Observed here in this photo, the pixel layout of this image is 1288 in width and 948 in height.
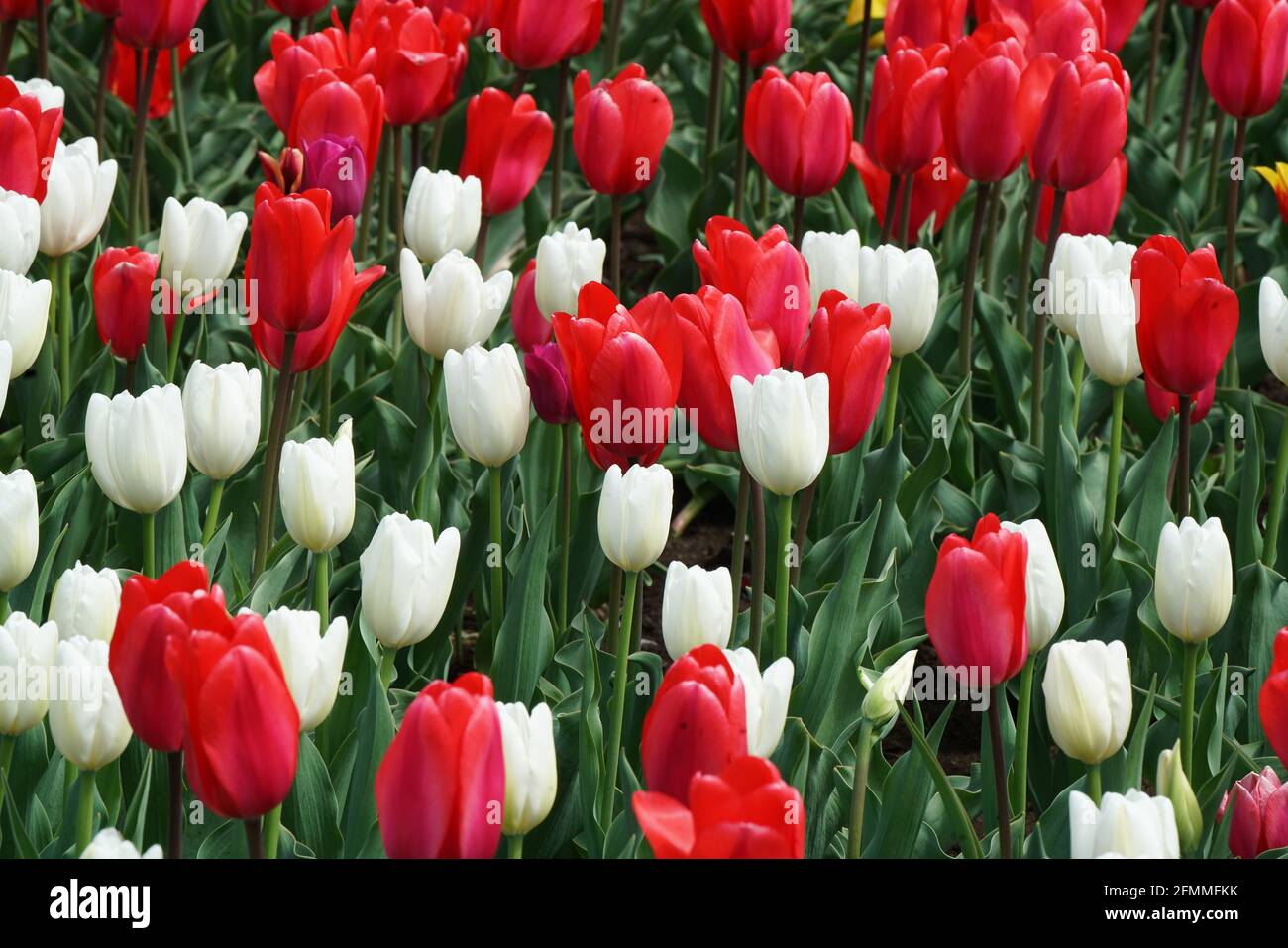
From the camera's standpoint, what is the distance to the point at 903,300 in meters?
2.75

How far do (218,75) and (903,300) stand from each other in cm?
299

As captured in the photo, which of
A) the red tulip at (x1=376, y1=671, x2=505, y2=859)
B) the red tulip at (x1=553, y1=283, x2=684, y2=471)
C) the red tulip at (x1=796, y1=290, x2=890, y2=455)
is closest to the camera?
the red tulip at (x1=376, y1=671, x2=505, y2=859)

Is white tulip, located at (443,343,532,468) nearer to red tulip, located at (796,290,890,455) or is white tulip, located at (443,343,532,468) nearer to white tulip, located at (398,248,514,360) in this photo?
white tulip, located at (398,248,514,360)

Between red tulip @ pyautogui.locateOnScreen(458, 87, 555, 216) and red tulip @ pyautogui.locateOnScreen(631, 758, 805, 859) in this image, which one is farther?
red tulip @ pyautogui.locateOnScreen(458, 87, 555, 216)

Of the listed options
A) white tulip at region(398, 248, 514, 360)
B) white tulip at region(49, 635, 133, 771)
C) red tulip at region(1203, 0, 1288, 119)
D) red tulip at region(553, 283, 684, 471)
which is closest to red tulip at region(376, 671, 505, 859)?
white tulip at region(49, 635, 133, 771)

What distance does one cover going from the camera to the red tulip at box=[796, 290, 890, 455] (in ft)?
7.18

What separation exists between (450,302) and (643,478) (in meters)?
0.71

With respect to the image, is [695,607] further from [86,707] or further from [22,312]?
[22,312]

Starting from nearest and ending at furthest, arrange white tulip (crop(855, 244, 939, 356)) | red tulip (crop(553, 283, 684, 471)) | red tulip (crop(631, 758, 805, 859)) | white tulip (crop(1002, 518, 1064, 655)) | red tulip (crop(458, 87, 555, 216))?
1. red tulip (crop(631, 758, 805, 859))
2. white tulip (crop(1002, 518, 1064, 655))
3. red tulip (crop(553, 283, 684, 471))
4. white tulip (crop(855, 244, 939, 356))
5. red tulip (crop(458, 87, 555, 216))

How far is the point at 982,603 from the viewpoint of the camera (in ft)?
5.91

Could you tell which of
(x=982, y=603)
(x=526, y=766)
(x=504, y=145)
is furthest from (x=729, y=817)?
(x=504, y=145)

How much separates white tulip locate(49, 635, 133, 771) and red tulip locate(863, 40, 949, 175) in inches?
74.8
